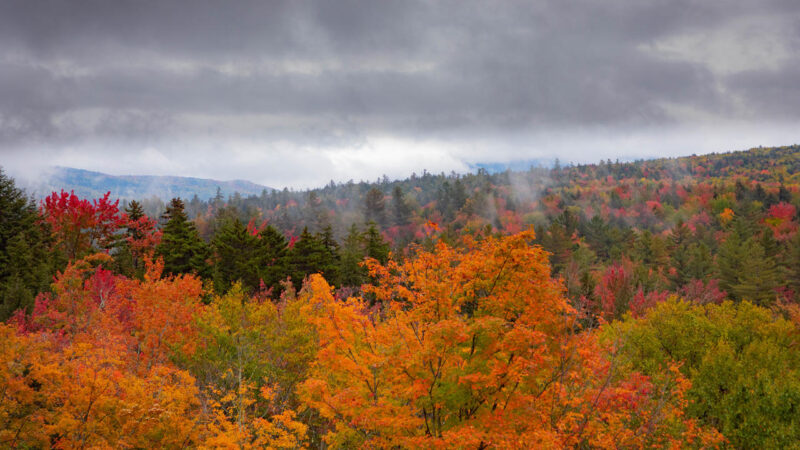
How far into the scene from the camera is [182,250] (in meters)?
42.9

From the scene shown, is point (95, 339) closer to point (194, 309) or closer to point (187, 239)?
point (194, 309)

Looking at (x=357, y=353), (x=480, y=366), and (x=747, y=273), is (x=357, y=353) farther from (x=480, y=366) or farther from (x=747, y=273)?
(x=747, y=273)

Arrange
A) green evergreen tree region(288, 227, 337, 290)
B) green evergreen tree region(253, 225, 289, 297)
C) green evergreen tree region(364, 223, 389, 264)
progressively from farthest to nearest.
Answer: green evergreen tree region(364, 223, 389, 264) < green evergreen tree region(288, 227, 337, 290) < green evergreen tree region(253, 225, 289, 297)

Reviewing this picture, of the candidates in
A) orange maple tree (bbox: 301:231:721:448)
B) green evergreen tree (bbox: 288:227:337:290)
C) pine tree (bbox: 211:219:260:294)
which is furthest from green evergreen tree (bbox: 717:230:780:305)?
pine tree (bbox: 211:219:260:294)

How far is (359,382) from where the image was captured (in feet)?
48.2

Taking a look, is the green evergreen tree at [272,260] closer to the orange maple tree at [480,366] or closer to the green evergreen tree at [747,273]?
the orange maple tree at [480,366]

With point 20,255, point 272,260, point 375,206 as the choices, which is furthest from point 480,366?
point 375,206

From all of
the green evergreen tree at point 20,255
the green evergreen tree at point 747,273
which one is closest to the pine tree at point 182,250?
the green evergreen tree at point 20,255

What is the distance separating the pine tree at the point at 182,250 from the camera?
140 feet

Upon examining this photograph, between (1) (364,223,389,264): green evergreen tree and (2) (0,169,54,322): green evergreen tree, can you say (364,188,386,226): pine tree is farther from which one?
(2) (0,169,54,322): green evergreen tree

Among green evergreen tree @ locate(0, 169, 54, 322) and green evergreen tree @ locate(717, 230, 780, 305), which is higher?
green evergreen tree @ locate(0, 169, 54, 322)

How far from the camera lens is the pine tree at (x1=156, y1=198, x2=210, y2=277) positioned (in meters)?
42.7

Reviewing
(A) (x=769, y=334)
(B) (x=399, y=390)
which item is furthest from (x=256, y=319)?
(A) (x=769, y=334)

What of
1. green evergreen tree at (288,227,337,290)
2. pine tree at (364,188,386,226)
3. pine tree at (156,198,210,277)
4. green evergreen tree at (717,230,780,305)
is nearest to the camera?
pine tree at (156,198,210,277)
